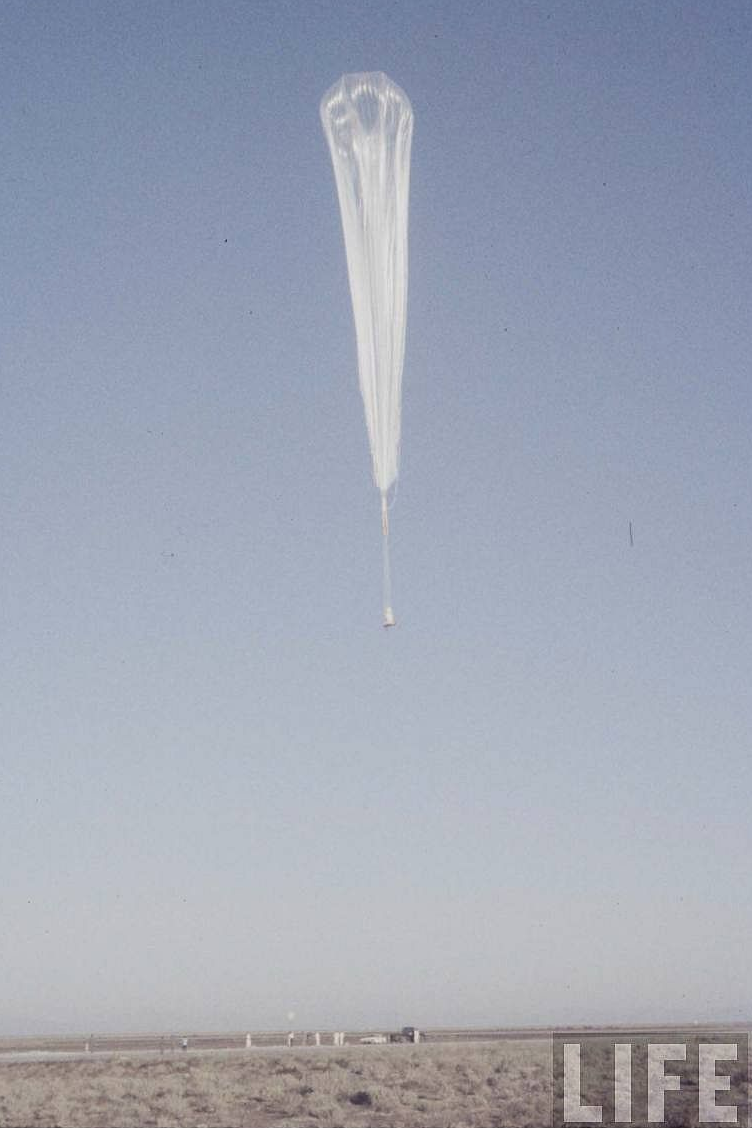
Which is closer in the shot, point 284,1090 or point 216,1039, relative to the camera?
point 284,1090

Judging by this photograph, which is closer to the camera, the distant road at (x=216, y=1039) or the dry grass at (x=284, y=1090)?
the dry grass at (x=284, y=1090)

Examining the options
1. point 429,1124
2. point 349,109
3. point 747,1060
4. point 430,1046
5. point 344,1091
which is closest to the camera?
point 349,109

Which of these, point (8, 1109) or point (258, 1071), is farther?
point (258, 1071)

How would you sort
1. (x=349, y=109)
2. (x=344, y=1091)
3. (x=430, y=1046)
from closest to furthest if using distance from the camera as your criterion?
(x=349, y=109) < (x=344, y=1091) < (x=430, y=1046)

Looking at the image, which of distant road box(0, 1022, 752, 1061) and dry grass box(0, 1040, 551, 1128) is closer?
dry grass box(0, 1040, 551, 1128)

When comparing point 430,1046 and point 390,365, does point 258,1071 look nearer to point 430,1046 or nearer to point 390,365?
point 430,1046

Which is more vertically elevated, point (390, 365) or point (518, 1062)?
point (390, 365)

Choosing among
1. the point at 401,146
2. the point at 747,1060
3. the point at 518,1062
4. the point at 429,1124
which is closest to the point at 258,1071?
the point at 429,1124

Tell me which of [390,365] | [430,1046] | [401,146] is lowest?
[430,1046]
